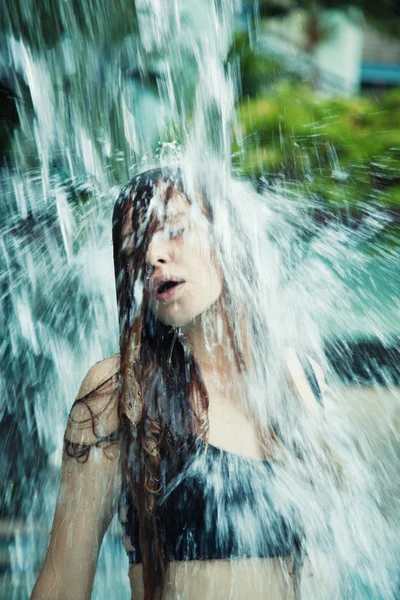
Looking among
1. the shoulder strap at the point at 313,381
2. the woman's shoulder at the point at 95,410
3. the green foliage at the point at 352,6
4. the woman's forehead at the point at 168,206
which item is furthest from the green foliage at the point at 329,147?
the woman's shoulder at the point at 95,410

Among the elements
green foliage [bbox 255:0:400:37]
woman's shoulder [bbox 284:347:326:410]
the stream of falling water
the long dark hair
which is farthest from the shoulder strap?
green foliage [bbox 255:0:400:37]

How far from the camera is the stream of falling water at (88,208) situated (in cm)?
293

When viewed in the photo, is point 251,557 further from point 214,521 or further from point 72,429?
point 72,429

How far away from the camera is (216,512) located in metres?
1.23

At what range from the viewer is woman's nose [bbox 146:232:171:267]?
53.2 inches

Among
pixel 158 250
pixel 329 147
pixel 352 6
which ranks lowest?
pixel 329 147

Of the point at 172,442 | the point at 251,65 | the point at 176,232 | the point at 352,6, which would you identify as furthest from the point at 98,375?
the point at 352,6

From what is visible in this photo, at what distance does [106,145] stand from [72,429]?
6.68ft

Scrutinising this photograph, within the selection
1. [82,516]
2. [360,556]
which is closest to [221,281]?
[82,516]

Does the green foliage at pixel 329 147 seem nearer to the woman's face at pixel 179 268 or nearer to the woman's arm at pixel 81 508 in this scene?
the woman's face at pixel 179 268

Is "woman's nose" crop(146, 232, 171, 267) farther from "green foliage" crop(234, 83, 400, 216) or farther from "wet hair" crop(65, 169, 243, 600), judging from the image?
"green foliage" crop(234, 83, 400, 216)

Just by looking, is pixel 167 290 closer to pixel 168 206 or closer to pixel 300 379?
pixel 168 206

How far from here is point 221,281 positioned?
1.42 m

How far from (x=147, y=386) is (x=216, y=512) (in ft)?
0.90
